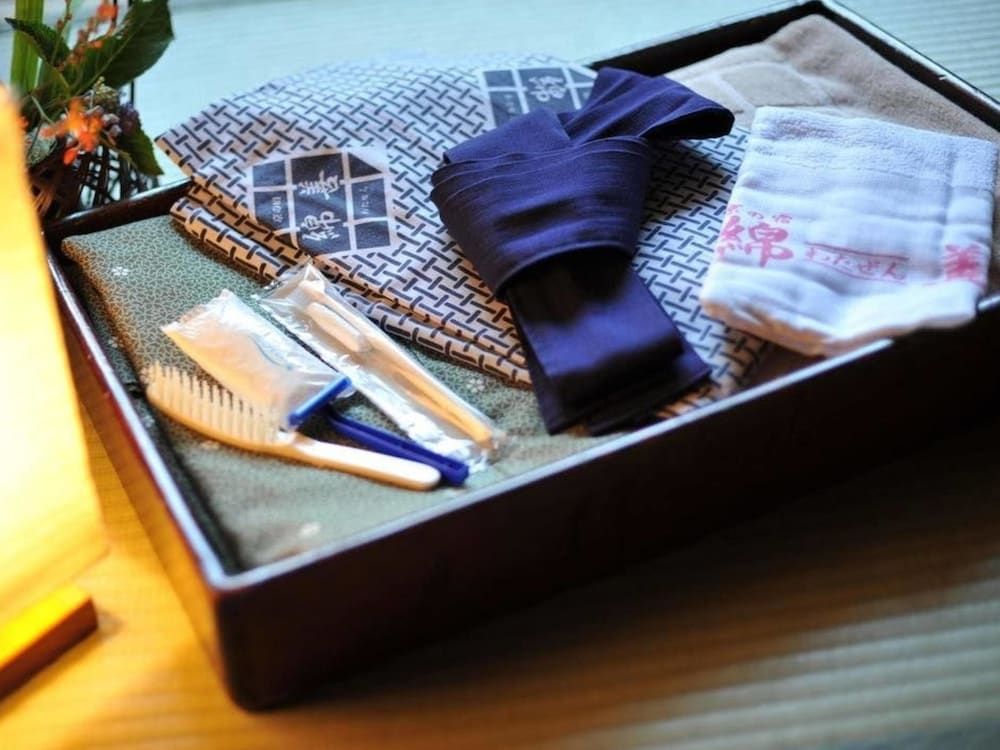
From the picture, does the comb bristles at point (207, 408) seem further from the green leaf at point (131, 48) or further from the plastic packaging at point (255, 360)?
the green leaf at point (131, 48)

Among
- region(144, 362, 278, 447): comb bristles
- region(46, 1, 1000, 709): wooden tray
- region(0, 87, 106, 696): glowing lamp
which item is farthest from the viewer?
region(144, 362, 278, 447): comb bristles

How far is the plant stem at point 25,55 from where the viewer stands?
1.00 metres

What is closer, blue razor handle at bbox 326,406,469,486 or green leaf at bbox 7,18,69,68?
blue razor handle at bbox 326,406,469,486

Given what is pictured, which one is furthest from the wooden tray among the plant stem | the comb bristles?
the plant stem

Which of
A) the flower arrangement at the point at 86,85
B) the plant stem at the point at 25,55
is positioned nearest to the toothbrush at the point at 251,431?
the flower arrangement at the point at 86,85

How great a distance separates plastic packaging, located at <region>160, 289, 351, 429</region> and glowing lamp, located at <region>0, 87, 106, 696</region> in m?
0.15

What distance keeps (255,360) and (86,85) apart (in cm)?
31

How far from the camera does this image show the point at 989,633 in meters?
0.88

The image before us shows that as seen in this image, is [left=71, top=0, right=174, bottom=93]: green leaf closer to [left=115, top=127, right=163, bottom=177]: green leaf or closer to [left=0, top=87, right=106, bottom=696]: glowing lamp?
[left=115, top=127, right=163, bottom=177]: green leaf

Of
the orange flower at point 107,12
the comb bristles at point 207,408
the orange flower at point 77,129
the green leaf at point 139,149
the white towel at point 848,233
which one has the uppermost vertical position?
the orange flower at point 107,12

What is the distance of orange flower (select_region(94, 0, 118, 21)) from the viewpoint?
961 millimetres

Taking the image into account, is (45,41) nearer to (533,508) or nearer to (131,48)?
(131,48)

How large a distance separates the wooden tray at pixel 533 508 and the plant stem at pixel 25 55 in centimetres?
18

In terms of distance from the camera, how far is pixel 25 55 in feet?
3.38
